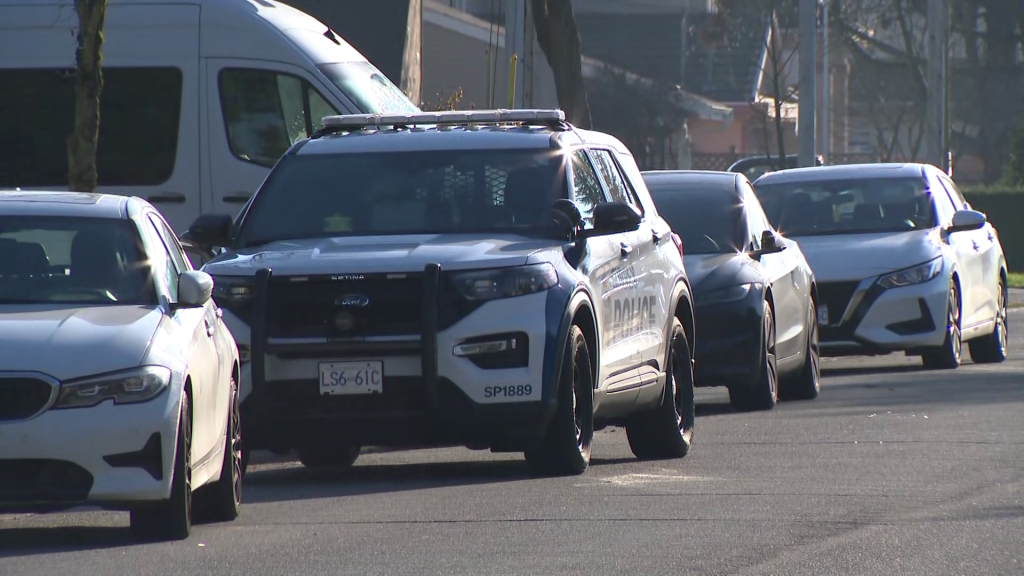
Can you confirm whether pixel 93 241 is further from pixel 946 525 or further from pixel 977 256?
pixel 977 256

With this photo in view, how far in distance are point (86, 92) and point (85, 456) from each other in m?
6.23

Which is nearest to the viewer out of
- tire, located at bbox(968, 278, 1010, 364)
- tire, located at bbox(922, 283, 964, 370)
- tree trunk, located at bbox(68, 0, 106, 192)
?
tree trunk, located at bbox(68, 0, 106, 192)

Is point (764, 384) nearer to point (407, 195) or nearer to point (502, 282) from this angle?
point (407, 195)

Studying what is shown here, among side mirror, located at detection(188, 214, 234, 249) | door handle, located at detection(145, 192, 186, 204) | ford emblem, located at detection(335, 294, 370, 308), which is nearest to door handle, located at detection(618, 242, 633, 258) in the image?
ford emblem, located at detection(335, 294, 370, 308)

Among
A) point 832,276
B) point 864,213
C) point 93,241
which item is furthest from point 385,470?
point 864,213

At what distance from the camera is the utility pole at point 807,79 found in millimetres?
29438

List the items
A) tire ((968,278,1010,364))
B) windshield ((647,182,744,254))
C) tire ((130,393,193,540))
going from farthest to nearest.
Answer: tire ((968,278,1010,364)) < windshield ((647,182,744,254)) < tire ((130,393,193,540))

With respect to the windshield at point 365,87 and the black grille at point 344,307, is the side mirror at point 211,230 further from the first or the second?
the windshield at point 365,87

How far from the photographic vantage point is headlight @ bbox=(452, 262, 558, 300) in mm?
9594

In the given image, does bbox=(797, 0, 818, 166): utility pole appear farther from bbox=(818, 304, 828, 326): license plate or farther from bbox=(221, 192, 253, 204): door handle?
bbox=(221, 192, 253, 204): door handle

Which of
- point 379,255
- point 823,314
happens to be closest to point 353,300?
point 379,255

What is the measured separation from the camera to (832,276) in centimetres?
1670

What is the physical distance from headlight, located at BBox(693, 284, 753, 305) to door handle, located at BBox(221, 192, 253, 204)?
3834mm

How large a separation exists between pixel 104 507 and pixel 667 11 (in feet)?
171
